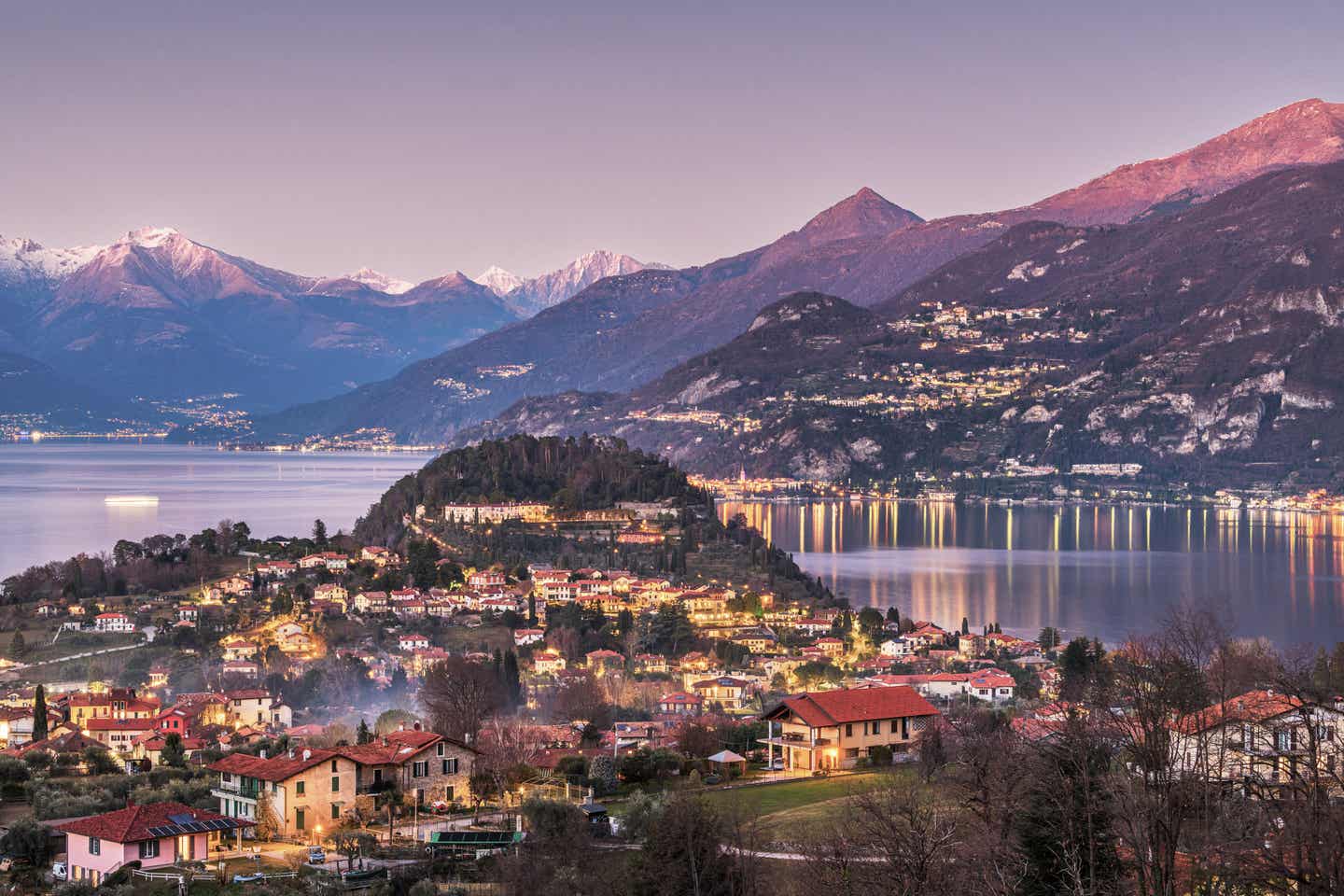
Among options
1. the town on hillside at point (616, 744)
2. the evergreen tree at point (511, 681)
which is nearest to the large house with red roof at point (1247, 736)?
the town on hillside at point (616, 744)

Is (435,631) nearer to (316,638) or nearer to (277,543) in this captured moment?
(316,638)

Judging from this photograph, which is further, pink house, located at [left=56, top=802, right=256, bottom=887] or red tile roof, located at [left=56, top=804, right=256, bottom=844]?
red tile roof, located at [left=56, top=804, right=256, bottom=844]

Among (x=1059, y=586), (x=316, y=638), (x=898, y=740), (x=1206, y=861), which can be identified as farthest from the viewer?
(x=1059, y=586)

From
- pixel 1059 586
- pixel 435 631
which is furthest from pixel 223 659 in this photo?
pixel 1059 586

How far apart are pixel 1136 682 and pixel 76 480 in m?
162

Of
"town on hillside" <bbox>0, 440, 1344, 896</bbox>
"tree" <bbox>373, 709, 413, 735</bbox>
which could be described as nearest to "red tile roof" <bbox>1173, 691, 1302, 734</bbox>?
"town on hillside" <bbox>0, 440, 1344, 896</bbox>

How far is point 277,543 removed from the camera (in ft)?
231

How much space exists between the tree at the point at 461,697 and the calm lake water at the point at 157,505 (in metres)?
43.7

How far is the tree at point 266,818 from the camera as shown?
20.2 meters

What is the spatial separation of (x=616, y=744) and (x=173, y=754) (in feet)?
25.6

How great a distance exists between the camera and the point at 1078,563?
87.4 metres

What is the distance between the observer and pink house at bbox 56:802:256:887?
1783cm

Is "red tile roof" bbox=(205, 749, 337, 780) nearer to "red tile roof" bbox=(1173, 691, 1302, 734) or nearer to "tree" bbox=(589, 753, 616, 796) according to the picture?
"tree" bbox=(589, 753, 616, 796)

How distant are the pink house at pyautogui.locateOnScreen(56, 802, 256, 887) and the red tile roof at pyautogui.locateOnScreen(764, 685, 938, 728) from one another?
9912 mm
